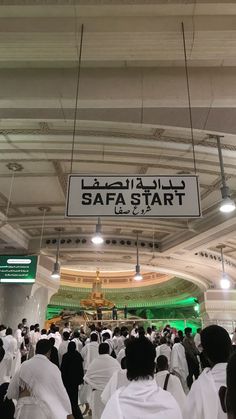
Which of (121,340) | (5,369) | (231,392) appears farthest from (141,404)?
(121,340)

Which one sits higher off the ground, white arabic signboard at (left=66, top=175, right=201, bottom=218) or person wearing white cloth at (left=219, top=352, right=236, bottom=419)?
white arabic signboard at (left=66, top=175, right=201, bottom=218)

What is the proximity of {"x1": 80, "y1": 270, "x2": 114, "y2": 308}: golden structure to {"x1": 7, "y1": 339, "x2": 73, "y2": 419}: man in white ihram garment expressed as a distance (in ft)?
61.2

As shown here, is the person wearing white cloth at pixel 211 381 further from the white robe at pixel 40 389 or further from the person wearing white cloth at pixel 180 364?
the person wearing white cloth at pixel 180 364

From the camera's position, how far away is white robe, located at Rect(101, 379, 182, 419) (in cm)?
154

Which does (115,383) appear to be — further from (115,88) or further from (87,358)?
(87,358)

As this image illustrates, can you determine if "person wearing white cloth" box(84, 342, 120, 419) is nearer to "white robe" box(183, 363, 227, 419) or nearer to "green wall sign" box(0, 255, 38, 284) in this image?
"white robe" box(183, 363, 227, 419)

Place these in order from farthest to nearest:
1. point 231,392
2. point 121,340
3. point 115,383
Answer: point 121,340 → point 115,383 → point 231,392

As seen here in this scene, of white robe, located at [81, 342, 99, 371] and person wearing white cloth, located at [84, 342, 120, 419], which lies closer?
person wearing white cloth, located at [84, 342, 120, 419]

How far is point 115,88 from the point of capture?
455cm

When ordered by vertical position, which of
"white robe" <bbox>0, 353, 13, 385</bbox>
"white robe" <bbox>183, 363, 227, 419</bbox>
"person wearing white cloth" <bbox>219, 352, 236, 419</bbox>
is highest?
"person wearing white cloth" <bbox>219, 352, 236, 419</bbox>

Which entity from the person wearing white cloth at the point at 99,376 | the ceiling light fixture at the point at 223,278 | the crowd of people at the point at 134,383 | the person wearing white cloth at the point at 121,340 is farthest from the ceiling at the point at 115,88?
the ceiling light fixture at the point at 223,278

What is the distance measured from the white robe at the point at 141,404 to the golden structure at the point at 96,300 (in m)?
20.5

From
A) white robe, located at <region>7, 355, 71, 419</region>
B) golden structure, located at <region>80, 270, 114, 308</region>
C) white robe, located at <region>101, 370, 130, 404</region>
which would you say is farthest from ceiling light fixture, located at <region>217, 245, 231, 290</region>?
golden structure, located at <region>80, 270, 114, 308</region>

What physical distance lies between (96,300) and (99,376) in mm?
17380
